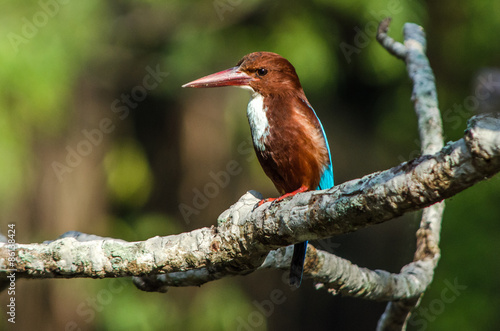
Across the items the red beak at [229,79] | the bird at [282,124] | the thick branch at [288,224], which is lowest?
the thick branch at [288,224]

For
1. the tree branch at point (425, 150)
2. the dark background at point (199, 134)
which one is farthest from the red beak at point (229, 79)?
the dark background at point (199, 134)

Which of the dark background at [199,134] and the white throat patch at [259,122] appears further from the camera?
the dark background at [199,134]

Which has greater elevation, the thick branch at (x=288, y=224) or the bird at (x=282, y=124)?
the bird at (x=282, y=124)

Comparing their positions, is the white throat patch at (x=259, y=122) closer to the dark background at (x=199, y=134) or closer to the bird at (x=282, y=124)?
the bird at (x=282, y=124)

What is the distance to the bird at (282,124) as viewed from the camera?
2504 mm

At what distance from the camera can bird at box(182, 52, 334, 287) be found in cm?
250

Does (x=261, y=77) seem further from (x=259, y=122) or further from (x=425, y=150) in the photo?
(x=425, y=150)

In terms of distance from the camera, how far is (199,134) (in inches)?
203

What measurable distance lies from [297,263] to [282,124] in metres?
0.57

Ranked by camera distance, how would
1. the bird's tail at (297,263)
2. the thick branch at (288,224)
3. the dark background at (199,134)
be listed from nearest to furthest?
the thick branch at (288,224) → the bird's tail at (297,263) → the dark background at (199,134)

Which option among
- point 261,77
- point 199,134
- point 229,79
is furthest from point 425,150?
point 199,134

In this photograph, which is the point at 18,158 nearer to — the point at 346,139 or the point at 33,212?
the point at 33,212

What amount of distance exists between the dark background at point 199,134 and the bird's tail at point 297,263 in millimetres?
2385

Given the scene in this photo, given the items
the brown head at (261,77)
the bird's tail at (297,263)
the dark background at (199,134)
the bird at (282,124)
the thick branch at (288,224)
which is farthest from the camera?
the dark background at (199,134)
